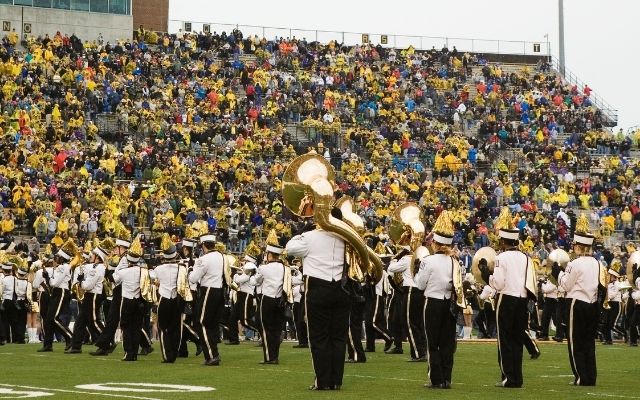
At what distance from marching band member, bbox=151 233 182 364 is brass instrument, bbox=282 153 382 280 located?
4729 millimetres

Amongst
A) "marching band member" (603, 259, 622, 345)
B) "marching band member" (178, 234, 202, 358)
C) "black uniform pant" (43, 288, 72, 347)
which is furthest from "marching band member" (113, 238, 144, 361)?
"marching band member" (603, 259, 622, 345)

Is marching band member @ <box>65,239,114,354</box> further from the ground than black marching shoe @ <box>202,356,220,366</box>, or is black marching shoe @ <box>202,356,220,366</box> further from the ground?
marching band member @ <box>65,239,114,354</box>

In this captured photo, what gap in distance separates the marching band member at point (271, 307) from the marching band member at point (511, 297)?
173 inches

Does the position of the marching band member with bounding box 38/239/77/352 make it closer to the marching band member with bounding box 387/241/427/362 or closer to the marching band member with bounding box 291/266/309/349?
the marching band member with bounding box 291/266/309/349

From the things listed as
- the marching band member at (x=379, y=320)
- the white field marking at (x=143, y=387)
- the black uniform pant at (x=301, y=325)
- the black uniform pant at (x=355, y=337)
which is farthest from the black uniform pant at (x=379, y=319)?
the white field marking at (x=143, y=387)

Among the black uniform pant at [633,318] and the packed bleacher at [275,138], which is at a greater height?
the packed bleacher at [275,138]

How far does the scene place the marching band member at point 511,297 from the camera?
14.5 m

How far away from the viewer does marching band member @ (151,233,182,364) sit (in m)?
18.6

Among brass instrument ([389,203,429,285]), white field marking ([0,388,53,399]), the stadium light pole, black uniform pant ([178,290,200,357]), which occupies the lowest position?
white field marking ([0,388,53,399])

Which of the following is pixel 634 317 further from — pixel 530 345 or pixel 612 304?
pixel 530 345

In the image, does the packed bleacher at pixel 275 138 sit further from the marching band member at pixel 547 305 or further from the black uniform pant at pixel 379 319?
the black uniform pant at pixel 379 319

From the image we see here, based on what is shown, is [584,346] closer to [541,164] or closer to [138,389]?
[138,389]

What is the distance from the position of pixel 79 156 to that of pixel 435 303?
2402 centimetres

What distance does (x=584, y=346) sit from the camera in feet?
48.8
